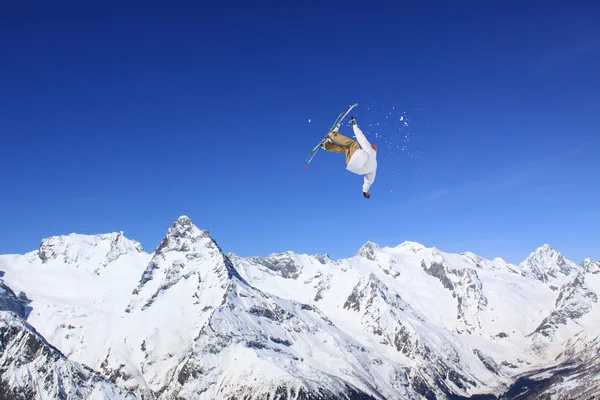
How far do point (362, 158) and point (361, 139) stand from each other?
79.8 inches

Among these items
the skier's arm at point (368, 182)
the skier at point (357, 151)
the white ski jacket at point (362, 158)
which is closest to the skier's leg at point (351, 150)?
the skier at point (357, 151)

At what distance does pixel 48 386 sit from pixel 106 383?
1927 cm

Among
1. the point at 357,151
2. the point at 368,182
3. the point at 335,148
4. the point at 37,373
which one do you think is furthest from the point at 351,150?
the point at 37,373

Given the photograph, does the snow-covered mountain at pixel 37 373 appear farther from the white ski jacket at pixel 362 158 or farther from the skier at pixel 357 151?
the white ski jacket at pixel 362 158

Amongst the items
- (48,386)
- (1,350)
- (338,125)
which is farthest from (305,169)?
(1,350)

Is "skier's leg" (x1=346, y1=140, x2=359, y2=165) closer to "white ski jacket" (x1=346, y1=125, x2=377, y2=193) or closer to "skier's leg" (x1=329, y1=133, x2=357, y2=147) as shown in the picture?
"skier's leg" (x1=329, y1=133, x2=357, y2=147)

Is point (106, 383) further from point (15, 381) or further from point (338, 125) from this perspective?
point (338, 125)

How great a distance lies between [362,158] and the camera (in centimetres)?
4859

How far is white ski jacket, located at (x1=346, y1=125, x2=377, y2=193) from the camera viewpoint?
48.6 meters

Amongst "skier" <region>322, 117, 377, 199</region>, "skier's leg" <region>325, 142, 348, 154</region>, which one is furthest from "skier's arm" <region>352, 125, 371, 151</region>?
"skier's leg" <region>325, 142, 348, 154</region>

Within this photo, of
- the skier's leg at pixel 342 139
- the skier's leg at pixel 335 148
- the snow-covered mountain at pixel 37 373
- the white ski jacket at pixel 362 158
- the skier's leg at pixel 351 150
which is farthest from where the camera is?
the snow-covered mountain at pixel 37 373

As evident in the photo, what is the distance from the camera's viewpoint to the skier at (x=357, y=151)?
48.7 m

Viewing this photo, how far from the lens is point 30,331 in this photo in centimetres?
17488

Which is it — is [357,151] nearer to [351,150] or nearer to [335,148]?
[351,150]
